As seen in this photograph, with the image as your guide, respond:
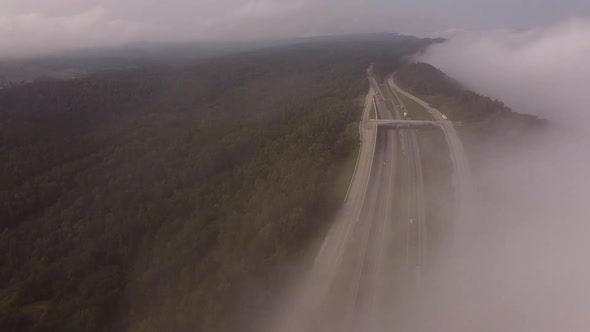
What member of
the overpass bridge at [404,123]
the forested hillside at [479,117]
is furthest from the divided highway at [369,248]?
the overpass bridge at [404,123]

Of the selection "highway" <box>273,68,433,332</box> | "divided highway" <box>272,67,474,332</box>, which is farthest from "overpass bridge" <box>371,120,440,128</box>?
"highway" <box>273,68,433,332</box>

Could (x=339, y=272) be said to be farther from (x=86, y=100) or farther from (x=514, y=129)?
(x=86, y=100)

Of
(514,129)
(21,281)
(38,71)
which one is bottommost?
(21,281)

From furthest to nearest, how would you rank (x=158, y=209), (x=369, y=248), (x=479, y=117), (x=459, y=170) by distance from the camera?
(x=479, y=117), (x=459, y=170), (x=158, y=209), (x=369, y=248)

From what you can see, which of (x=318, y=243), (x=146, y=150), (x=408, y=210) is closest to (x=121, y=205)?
(x=146, y=150)

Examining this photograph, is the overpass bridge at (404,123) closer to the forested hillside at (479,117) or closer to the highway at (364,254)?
the forested hillside at (479,117)

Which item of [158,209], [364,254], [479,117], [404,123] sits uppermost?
[479,117]

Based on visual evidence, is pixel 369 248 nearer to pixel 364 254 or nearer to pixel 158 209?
pixel 364 254

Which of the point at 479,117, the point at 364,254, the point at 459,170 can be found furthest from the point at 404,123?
the point at 364,254
